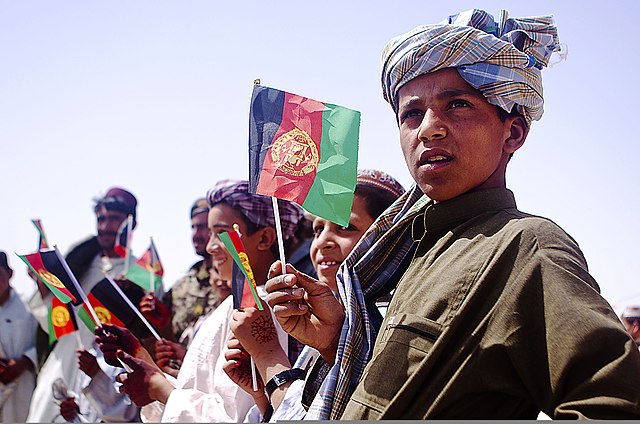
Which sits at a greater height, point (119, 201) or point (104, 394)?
point (119, 201)

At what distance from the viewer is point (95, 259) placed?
757 centimetres

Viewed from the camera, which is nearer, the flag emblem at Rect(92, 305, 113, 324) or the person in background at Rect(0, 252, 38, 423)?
the flag emblem at Rect(92, 305, 113, 324)

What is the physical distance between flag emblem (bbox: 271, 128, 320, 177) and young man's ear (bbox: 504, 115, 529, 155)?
2.06ft

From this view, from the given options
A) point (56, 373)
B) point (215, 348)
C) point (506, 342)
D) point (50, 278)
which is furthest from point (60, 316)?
point (506, 342)

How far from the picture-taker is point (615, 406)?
155 cm

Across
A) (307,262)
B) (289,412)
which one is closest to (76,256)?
(307,262)

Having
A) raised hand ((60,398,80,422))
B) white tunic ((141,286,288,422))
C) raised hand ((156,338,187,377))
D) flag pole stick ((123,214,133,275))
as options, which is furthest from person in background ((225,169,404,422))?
flag pole stick ((123,214,133,275))

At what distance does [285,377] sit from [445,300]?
42.5 inches

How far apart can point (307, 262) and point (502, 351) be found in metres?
2.65

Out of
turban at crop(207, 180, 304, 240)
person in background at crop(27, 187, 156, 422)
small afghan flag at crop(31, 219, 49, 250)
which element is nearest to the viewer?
turban at crop(207, 180, 304, 240)

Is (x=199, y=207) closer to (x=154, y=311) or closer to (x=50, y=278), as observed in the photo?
(x=154, y=311)

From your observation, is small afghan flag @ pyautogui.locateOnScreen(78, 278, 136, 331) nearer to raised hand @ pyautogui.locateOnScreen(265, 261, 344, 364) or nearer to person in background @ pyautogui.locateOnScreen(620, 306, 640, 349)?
raised hand @ pyautogui.locateOnScreen(265, 261, 344, 364)

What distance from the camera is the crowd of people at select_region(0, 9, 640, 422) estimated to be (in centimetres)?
168

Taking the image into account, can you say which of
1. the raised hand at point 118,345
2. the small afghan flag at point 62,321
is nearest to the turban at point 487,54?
the raised hand at point 118,345
